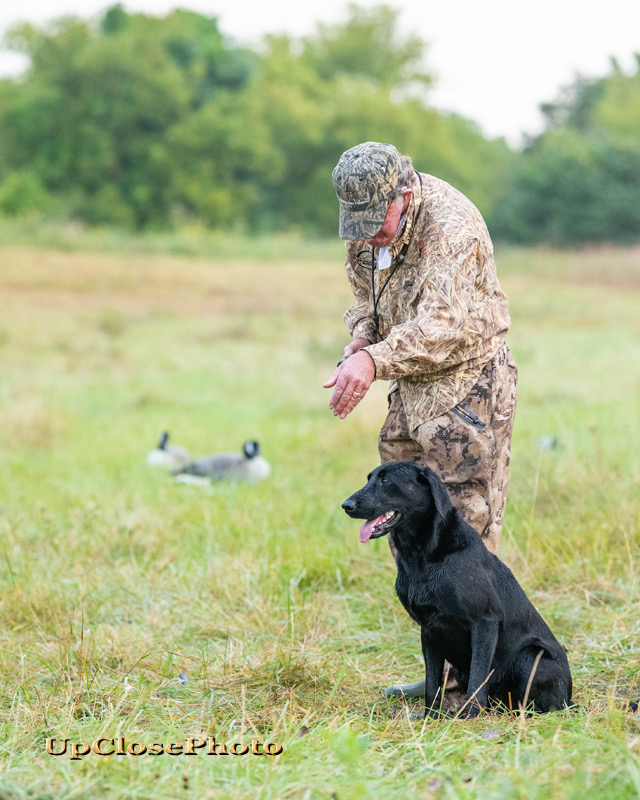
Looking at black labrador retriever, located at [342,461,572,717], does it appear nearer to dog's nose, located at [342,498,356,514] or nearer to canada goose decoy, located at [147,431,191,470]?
dog's nose, located at [342,498,356,514]

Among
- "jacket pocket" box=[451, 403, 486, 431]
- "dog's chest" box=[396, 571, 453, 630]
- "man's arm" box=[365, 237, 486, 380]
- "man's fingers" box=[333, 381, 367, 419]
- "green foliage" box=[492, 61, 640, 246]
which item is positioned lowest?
"dog's chest" box=[396, 571, 453, 630]

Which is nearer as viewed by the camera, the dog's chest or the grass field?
the grass field

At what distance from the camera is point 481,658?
335cm

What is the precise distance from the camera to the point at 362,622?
4605mm

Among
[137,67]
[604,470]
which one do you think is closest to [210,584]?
[604,470]

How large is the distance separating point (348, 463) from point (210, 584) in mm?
3241

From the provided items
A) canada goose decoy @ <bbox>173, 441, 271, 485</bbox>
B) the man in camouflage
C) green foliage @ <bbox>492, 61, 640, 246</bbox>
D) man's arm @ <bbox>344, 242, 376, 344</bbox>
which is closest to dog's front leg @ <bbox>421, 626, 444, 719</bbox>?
the man in camouflage

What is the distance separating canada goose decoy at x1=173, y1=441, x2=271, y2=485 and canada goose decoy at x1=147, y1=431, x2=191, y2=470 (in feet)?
0.77

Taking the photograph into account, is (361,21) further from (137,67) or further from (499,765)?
(499,765)

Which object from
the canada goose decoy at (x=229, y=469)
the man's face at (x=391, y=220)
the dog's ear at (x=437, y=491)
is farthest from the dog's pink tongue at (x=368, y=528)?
the canada goose decoy at (x=229, y=469)

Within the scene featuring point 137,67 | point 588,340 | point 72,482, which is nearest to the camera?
point 72,482

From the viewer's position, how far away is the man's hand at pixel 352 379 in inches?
134

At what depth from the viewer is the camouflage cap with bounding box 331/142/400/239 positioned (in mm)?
3477

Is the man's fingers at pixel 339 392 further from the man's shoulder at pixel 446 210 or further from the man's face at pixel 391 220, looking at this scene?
the man's shoulder at pixel 446 210
